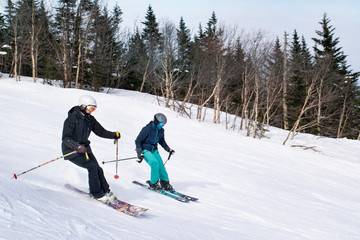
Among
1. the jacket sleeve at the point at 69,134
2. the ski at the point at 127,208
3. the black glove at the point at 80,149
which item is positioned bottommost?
the ski at the point at 127,208

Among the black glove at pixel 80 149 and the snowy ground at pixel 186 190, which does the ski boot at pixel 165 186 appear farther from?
the black glove at pixel 80 149

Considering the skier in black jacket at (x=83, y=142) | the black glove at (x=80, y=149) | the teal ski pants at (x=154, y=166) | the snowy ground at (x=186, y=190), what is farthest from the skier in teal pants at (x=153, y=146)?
the black glove at (x=80, y=149)

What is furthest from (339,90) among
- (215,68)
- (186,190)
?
(186,190)

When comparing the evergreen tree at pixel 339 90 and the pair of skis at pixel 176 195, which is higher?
the evergreen tree at pixel 339 90

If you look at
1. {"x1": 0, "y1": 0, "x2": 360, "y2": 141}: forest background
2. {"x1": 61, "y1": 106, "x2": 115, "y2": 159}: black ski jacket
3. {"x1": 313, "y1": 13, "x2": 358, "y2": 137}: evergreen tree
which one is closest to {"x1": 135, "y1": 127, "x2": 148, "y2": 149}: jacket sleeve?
{"x1": 61, "y1": 106, "x2": 115, "y2": 159}: black ski jacket

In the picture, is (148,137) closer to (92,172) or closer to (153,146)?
(153,146)

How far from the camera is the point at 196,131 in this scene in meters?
16.1

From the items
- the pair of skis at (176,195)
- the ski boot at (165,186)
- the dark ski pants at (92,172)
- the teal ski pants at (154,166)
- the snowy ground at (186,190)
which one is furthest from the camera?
the ski boot at (165,186)

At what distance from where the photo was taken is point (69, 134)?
4535mm

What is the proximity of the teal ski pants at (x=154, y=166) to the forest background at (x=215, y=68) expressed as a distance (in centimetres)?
1581

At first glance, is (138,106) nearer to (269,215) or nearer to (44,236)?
(269,215)

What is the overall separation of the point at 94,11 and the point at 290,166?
25.1 metres

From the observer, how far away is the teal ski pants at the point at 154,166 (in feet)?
19.6

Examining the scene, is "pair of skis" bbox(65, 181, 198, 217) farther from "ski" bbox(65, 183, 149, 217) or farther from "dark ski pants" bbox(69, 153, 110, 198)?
"dark ski pants" bbox(69, 153, 110, 198)
